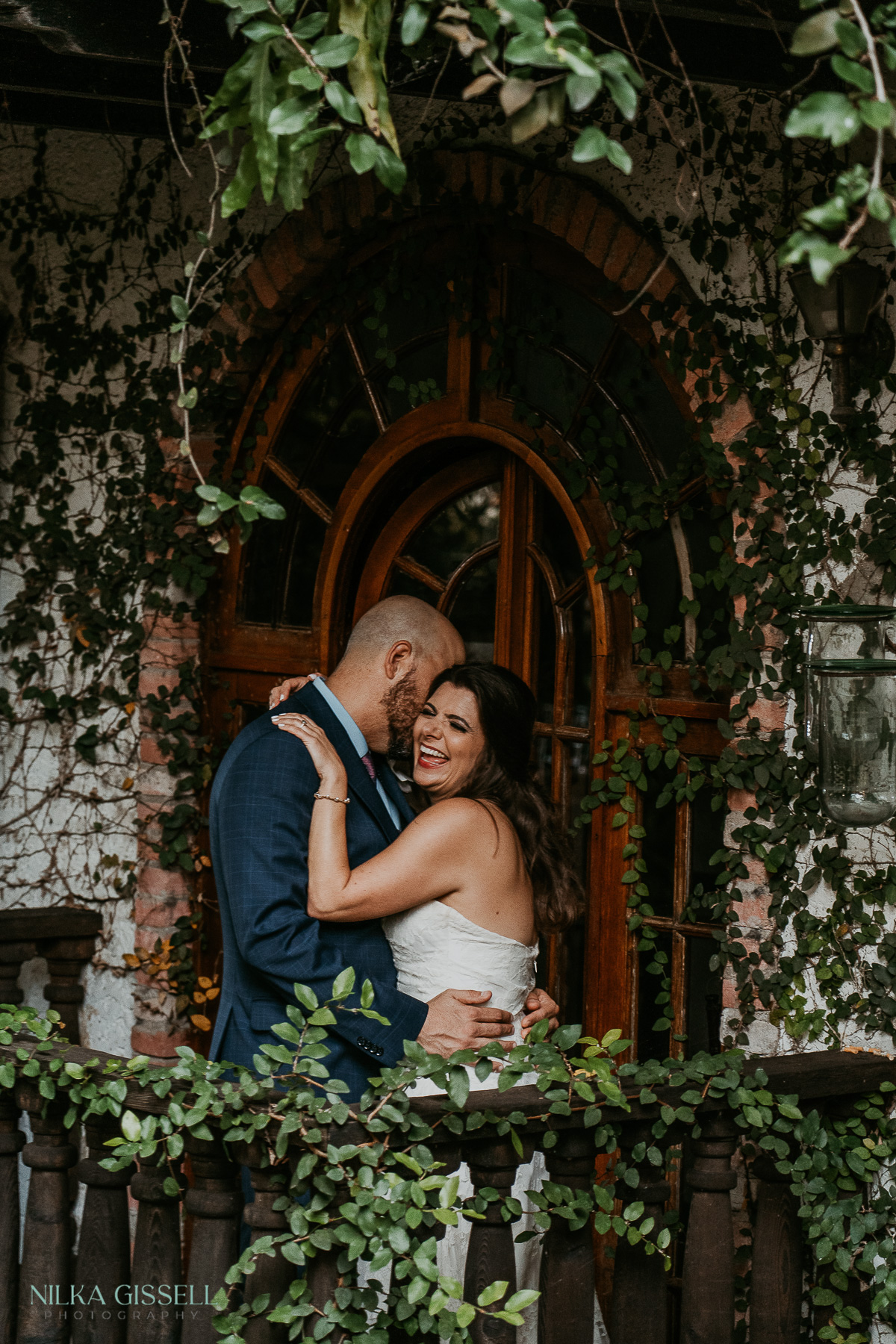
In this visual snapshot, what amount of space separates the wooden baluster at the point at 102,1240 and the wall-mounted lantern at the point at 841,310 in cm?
221

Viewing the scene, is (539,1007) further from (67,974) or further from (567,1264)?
(67,974)

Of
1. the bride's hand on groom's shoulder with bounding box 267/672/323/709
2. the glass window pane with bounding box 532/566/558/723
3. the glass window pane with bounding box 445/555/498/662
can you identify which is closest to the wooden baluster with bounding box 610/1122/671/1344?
the bride's hand on groom's shoulder with bounding box 267/672/323/709

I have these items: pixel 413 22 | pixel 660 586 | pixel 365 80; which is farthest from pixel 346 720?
pixel 413 22

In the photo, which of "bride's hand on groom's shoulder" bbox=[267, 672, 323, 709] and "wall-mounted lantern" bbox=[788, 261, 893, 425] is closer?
"wall-mounted lantern" bbox=[788, 261, 893, 425]

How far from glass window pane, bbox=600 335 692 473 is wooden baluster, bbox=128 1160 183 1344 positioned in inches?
83.6

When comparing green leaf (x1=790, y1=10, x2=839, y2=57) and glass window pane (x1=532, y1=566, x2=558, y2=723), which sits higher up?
green leaf (x1=790, y1=10, x2=839, y2=57)

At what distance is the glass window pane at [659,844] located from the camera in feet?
11.6

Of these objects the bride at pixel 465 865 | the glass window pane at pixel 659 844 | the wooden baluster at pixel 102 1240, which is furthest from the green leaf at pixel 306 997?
the glass window pane at pixel 659 844

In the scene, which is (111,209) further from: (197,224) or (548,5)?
(548,5)

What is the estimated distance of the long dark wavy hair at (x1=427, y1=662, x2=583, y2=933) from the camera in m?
3.16

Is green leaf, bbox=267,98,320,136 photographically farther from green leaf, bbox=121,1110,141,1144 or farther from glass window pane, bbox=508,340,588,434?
glass window pane, bbox=508,340,588,434

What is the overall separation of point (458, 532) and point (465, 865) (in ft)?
4.79

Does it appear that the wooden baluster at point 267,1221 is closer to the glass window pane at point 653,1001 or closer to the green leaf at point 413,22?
the glass window pane at point 653,1001

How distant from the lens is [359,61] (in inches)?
73.0
